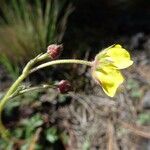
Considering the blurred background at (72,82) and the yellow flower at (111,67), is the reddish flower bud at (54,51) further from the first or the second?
the blurred background at (72,82)

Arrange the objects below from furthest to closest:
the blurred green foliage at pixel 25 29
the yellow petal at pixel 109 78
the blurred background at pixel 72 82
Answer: the blurred green foliage at pixel 25 29 → the blurred background at pixel 72 82 → the yellow petal at pixel 109 78

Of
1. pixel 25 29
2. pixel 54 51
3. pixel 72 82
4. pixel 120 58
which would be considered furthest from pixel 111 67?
pixel 25 29

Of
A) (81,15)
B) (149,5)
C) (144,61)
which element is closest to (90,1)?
(81,15)

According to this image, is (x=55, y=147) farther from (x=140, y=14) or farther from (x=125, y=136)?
(x=140, y=14)

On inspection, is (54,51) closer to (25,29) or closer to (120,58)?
(120,58)

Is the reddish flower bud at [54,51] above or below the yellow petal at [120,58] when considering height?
above

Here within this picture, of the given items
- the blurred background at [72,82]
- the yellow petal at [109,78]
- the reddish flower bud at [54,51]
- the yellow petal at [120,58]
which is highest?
the reddish flower bud at [54,51]

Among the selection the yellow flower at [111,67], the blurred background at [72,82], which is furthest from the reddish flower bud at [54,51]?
the blurred background at [72,82]
